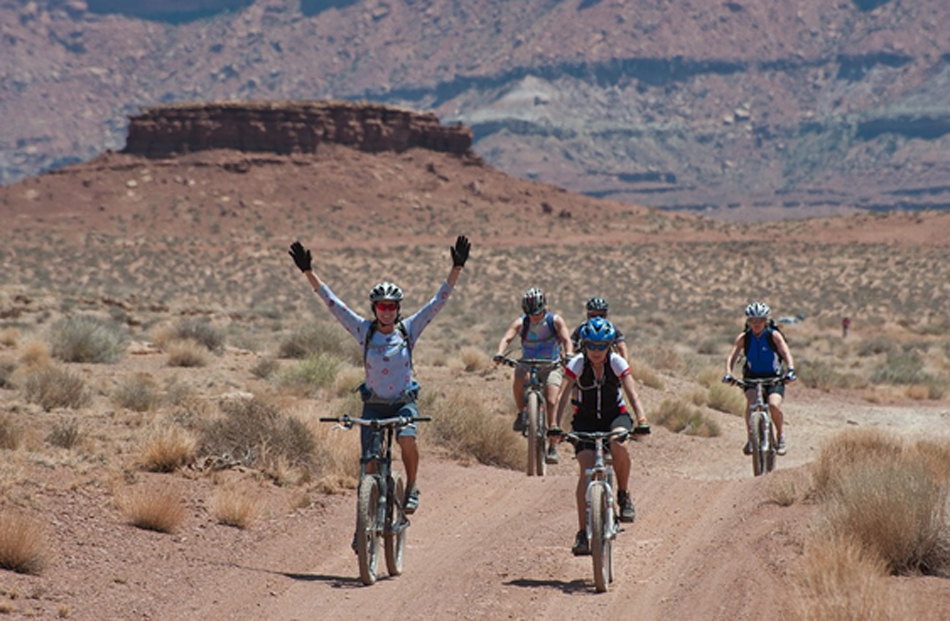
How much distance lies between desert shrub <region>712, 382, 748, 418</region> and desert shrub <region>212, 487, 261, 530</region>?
13.4m

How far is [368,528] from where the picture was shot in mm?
9578

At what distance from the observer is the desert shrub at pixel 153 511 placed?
36.3 ft

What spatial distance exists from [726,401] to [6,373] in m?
11.6

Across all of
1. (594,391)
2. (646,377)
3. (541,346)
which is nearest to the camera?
(594,391)

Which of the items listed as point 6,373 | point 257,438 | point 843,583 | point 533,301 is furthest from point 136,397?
point 843,583

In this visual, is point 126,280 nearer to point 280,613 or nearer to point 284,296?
point 284,296

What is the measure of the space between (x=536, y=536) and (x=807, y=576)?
3.24m

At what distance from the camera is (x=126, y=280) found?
64.8 meters

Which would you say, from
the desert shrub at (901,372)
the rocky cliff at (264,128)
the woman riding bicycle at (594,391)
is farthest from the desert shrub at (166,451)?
the rocky cliff at (264,128)

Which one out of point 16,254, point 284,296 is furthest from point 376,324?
point 16,254

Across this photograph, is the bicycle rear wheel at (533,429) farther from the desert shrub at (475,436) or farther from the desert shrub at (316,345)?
the desert shrub at (316,345)

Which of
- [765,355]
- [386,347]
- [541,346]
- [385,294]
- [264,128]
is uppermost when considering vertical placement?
[264,128]

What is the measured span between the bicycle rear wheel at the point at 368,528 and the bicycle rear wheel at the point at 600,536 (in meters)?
1.50

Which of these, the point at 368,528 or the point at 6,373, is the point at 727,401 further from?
the point at 368,528
